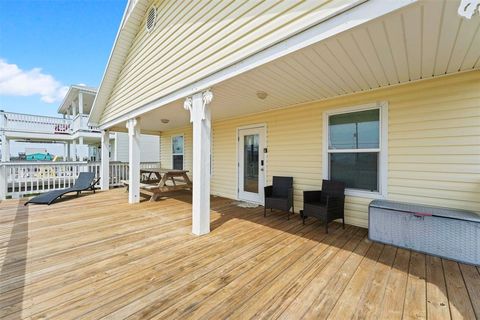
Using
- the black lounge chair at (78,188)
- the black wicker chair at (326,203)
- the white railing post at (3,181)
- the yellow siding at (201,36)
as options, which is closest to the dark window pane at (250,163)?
the black wicker chair at (326,203)

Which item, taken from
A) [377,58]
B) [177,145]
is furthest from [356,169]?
[177,145]

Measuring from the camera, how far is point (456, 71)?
2.94m

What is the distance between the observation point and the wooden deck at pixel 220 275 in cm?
174

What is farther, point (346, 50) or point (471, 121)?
point (471, 121)

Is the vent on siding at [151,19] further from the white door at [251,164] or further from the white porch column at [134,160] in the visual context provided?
the white door at [251,164]

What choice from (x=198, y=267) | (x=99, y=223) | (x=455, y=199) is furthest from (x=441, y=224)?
(x=99, y=223)

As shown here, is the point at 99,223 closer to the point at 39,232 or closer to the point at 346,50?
the point at 39,232

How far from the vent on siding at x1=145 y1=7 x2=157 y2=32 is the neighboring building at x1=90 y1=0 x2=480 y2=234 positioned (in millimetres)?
35

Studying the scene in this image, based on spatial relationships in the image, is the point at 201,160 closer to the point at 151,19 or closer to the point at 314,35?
the point at 314,35

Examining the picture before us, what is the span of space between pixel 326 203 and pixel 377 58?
2323 millimetres

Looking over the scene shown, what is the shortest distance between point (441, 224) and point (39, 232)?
6.14 m

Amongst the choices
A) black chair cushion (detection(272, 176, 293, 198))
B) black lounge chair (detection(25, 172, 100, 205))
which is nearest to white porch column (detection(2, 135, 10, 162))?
black lounge chair (detection(25, 172, 100, 205))

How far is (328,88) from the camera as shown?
144 inches

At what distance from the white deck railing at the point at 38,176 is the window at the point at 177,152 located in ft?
7.57
